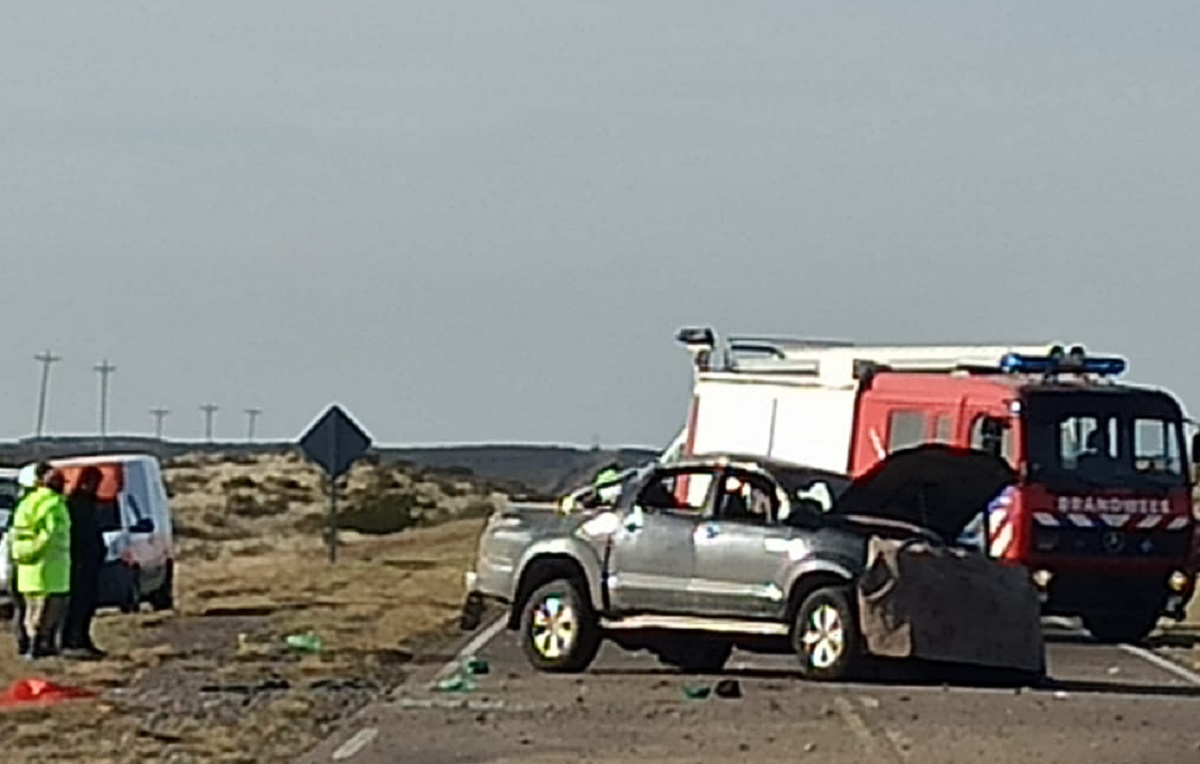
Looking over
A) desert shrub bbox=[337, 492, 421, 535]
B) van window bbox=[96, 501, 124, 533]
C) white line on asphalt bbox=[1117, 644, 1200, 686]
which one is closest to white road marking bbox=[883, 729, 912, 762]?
white line on asphalt bbox=[1117, 644, 1200, 686]

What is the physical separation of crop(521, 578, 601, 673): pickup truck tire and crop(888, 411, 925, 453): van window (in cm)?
609

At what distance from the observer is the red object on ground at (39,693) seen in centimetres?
2252

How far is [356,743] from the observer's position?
65.0ft

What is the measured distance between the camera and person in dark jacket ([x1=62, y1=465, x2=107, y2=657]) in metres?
28.1

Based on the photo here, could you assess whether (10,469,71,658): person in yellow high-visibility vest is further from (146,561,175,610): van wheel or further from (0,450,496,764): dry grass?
(146,561,175,610): van wheel

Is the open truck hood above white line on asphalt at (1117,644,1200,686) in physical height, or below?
above

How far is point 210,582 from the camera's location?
4772 centimetres

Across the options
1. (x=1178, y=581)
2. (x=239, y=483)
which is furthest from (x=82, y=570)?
(x=239, y=483)

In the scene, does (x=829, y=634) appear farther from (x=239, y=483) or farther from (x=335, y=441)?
(x=239, y=483)

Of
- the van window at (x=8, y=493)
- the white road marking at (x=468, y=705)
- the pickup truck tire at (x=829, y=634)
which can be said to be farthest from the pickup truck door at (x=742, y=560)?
the van window at (x=8, y=493)

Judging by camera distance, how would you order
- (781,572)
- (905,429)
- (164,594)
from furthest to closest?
1. (164,594)
2. (905,429)
3. (781,572)

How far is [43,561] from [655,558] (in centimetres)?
515

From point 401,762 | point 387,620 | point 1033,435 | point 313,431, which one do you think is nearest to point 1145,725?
point 401,762

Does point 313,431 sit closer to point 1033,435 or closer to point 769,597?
point 1033,435
